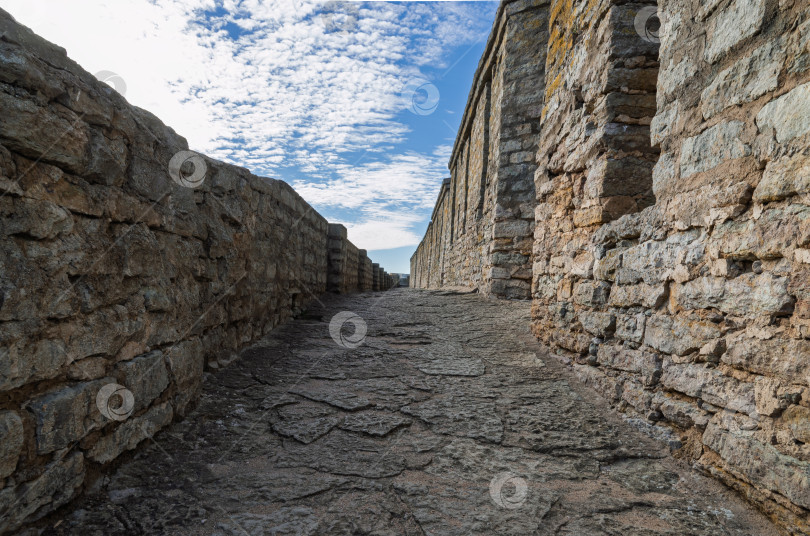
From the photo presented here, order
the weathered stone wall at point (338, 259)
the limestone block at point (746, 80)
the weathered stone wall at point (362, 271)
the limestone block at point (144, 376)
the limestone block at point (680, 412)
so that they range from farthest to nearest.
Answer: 1. the weathered stone wall at point (362, 271)
2. the weathered stone wall at point (338, 259)
3. the limestone block at point (680, 412)
4. the limestone block at point (144, 376)
5. the limestone block at point (746, 80)

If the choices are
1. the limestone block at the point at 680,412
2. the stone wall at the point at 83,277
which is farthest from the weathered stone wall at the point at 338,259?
the limestone block at the point at 680,412

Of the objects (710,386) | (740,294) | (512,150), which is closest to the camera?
(740,294)

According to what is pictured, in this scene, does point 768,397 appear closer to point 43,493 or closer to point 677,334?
point 677,334

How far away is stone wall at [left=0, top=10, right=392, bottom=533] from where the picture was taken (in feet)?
4.43

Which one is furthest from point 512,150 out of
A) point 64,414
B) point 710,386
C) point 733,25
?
point 64,414

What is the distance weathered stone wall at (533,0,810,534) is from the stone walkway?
244 millimetres

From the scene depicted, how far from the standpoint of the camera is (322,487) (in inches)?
73.7

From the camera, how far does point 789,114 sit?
168cm

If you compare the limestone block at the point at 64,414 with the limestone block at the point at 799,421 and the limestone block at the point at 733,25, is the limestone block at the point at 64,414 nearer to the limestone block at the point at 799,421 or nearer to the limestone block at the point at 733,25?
the limestone block at the point at 799,421

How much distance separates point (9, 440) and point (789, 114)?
298 centimetres

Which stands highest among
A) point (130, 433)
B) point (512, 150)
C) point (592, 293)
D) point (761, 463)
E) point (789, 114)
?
point (512, 150)

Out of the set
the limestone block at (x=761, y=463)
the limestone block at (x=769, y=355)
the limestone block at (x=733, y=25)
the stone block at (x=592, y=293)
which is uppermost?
the limestone block at (x=733, y=25)

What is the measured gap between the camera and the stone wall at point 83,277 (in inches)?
53.1

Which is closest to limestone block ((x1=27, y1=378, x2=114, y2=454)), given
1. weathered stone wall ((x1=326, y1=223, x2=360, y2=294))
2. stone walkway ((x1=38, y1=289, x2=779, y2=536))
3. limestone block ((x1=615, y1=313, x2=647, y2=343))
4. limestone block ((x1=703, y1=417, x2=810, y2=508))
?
stone walkway ((x1=38, y1=289, x2=779, y2=536))
